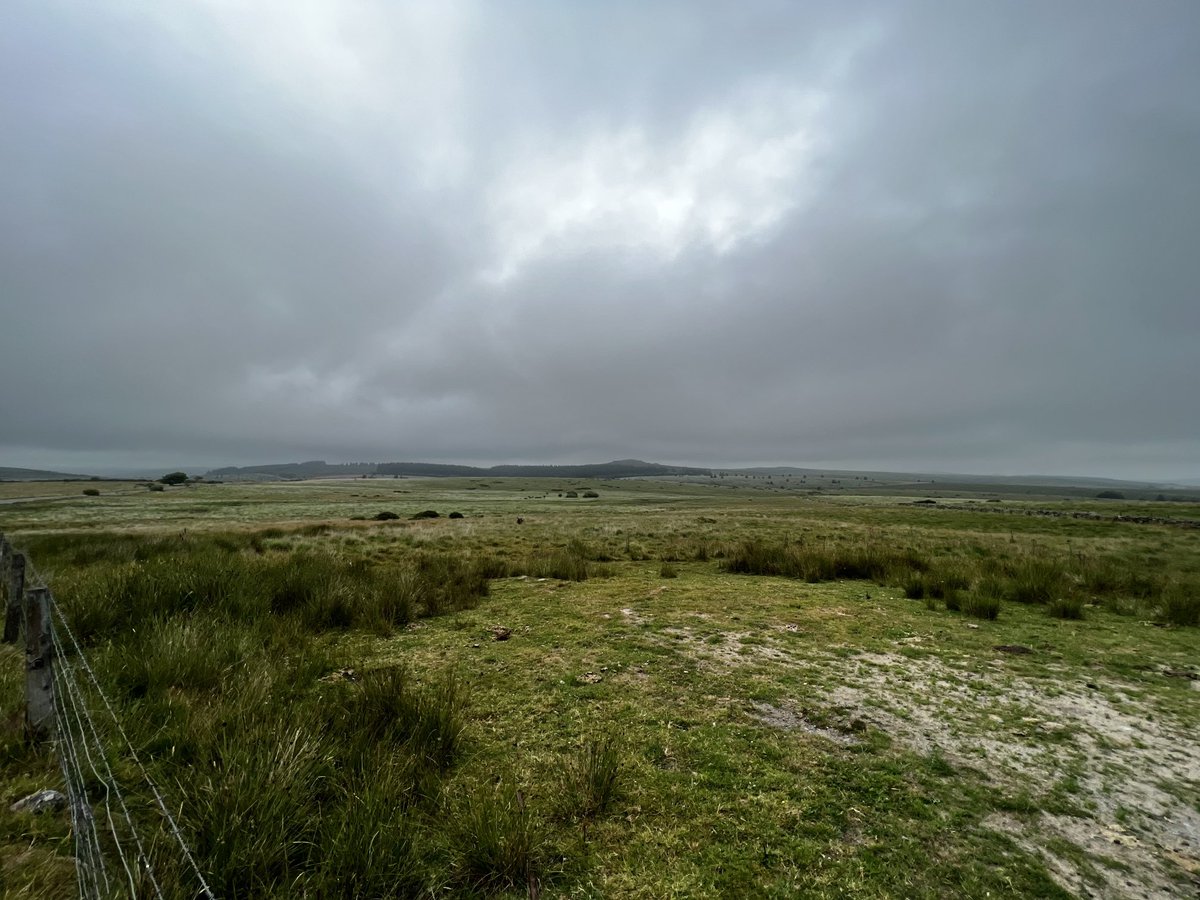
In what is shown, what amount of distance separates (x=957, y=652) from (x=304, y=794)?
7.90m

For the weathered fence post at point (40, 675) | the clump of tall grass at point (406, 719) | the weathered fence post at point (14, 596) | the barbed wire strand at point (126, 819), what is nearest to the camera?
the barbed wire strand at point (126, 819)

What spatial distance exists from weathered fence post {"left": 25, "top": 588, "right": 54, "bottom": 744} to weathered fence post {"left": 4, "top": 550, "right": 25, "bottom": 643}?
3100 mm

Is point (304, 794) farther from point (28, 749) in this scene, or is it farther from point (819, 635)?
point (819, 635)

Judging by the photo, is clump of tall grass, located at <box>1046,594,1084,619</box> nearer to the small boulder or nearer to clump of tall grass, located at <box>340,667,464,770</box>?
clump of tall grass, located at <box>340,667,464,770</box>

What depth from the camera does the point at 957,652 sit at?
22.7 ft

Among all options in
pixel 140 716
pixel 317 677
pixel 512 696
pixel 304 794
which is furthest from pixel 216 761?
pixel 512 696

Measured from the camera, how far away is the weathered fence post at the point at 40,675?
3.70 meters

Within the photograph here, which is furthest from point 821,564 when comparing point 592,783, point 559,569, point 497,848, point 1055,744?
point 497,848

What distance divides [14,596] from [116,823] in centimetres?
541

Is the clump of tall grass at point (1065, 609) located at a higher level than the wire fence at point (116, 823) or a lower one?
lower

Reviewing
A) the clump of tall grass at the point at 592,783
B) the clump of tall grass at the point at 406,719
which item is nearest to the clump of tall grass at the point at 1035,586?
the clump of tall grass at the point at 592,783

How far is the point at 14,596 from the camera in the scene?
6461mm

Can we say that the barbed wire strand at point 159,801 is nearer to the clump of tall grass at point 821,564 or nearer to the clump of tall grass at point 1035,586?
the clump of tall grass at point 821,564

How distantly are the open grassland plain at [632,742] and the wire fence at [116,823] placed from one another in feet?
0.35
